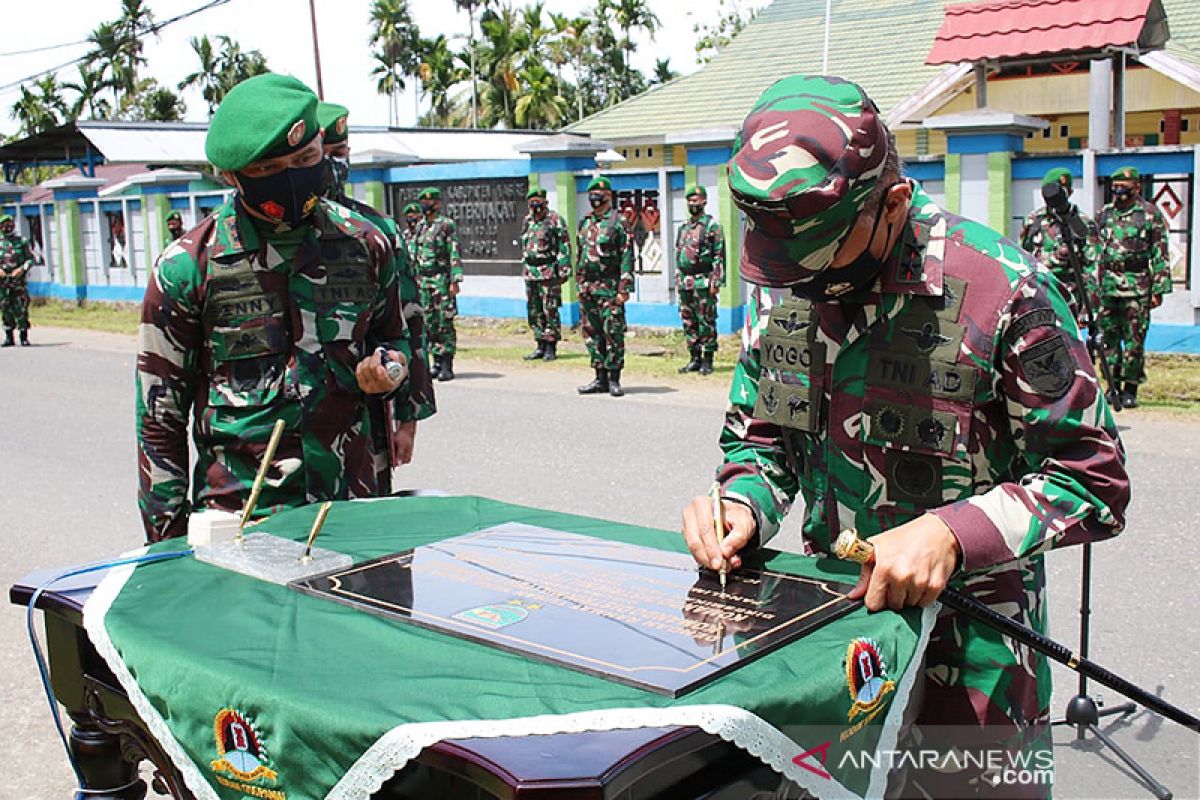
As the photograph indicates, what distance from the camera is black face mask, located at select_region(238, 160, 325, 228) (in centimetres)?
314

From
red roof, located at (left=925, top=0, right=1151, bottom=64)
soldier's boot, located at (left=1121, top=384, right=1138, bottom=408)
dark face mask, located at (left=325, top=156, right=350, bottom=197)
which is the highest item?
red roof, located at (left=925, top=0, right=1151, bottom=64)

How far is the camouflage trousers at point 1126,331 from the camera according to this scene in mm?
10125

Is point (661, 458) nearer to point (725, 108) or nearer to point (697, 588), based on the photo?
point (697, 588)

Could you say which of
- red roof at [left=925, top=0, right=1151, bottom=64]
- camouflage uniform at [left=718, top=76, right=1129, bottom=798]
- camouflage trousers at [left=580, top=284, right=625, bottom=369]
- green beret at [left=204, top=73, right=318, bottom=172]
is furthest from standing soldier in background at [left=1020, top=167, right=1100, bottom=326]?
camouflage uniform at [left=718, top=76, right=1129, bottom=798]

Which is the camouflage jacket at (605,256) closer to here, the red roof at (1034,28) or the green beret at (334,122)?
the red roof at (1034,28)

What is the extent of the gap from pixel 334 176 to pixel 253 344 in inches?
27.6

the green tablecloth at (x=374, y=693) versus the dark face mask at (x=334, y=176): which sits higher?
the dark face mask at (x=334, y=176)

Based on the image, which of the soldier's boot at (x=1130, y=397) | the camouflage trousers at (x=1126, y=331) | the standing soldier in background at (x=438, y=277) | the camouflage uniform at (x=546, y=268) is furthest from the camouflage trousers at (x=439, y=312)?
the soldier's boot at (x=1130, y=397)

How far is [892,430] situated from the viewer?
2.18 meters

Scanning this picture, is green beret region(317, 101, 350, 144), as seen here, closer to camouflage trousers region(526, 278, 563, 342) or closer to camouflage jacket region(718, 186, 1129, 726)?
camouflage jacket region(718, 186, 1129, 726)

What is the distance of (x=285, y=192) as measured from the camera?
10.4 feet

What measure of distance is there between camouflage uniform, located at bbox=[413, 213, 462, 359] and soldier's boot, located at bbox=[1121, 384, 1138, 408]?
20.8 ft

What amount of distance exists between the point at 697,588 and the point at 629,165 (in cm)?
2392

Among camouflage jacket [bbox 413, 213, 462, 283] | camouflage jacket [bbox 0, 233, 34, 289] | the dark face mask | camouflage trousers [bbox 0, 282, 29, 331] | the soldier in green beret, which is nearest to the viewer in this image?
the soldier in green beret
